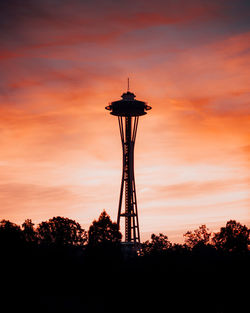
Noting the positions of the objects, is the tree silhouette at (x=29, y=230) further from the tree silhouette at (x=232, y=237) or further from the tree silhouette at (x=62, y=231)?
the tree silhouette at (x=232, y=237)

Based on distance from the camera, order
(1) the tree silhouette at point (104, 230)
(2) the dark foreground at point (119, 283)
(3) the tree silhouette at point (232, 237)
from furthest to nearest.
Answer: (3) the tree silhouette at point (232, 237)
(1) the tree silhouette at point (104, 230)
(2) the dark foreground at point (119, 283)

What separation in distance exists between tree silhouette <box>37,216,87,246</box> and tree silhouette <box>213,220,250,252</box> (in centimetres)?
3228

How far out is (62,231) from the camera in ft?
416

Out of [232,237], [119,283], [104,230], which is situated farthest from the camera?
[232,237]

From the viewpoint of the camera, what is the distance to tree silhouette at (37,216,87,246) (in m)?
126

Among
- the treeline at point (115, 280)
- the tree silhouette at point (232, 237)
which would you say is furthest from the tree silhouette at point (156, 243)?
the treeline at point (115, 280)

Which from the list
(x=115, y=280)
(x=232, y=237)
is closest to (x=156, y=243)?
(x=232, y=237)

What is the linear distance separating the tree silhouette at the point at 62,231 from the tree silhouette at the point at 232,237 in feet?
106

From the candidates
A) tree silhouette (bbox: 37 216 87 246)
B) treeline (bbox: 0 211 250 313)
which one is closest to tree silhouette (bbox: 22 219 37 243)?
tree silhouette (bbox: 37 216 87 246)

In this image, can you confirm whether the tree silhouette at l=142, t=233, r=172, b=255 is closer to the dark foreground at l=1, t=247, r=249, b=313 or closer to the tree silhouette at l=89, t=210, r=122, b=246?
the tree silhouette at l=89, t=210, r=122, b=246

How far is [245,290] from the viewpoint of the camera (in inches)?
3051

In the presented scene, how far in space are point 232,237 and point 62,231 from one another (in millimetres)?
39031

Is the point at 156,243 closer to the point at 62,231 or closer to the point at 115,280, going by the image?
the point at 62,231

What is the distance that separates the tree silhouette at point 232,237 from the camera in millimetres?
128837
